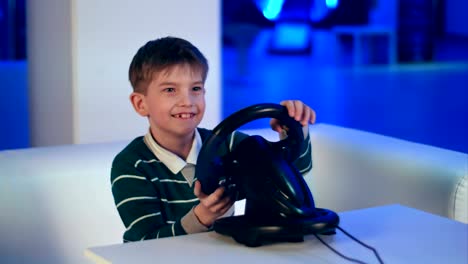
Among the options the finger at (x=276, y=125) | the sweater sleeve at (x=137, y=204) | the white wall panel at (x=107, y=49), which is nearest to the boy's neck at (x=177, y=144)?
the sweater sleeve at (x=137, y=204)

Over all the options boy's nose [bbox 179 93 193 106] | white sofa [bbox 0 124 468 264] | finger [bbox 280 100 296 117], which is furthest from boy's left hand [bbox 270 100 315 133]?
white sofa [bbox 0 124 468 264]

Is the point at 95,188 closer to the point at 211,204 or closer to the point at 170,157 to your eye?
the point at 170,157

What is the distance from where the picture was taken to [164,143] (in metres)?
2.54

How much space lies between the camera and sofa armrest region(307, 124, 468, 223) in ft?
9.96

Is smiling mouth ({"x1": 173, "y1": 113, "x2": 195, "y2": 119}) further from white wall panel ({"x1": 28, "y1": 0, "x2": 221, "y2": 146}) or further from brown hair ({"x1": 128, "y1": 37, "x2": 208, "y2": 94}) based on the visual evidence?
white wall panel ({"x1": 28, "y1": 0, "x2": 221, "y2": 146})

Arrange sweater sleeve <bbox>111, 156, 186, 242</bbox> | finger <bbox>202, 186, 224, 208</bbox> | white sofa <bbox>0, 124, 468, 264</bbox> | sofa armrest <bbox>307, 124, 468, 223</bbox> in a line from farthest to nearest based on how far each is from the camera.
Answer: sofa armrest <bbox>307, 124, 468, 223</bbox>, white sofa <bbox>0, 124, 468, 264</bbox>, sweater sleeve <bbox>111, 156, 186, 242</bbox>, finger <bbox>202, 186, 224, 208</bbox>

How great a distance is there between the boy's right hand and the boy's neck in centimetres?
39

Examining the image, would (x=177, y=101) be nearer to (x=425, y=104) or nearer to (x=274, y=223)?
(x=274, y=223)

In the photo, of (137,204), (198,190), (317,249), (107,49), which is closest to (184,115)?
(137,204)

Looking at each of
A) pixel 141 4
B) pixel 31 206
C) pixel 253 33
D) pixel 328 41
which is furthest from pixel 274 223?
pixel 328 41

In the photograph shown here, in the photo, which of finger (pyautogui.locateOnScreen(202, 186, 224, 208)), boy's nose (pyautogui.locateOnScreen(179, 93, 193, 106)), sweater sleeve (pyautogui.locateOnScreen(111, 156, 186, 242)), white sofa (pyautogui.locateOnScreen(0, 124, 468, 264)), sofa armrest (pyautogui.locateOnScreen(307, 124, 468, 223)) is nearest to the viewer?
finger (pyautogui.locateOnScreen(202, 186, 224, 208))

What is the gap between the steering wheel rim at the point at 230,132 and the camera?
200 cm

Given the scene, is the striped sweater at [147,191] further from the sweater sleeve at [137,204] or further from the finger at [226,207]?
the finger at [226,207]

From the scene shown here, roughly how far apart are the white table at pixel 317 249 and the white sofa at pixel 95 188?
852 millimetres
